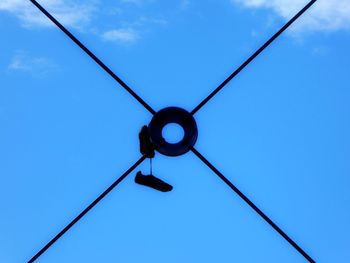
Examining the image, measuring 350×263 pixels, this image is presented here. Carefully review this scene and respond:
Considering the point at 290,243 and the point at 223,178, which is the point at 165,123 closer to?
the point at 223,178

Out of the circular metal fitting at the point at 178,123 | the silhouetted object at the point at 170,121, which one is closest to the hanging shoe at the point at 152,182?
the silhouetted object at the point at 170,121

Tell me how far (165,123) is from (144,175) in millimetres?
973

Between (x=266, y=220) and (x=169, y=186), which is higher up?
(x=169, y=186)

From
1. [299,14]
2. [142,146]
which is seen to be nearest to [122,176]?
[142,146]

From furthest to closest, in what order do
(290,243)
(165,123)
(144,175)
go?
(144,175)
(165,123)
(290,243)

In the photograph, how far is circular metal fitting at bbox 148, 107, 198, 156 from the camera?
6.24 metres

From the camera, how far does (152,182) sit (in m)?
7.06

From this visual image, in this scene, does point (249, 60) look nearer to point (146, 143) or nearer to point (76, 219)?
point (146, 143)

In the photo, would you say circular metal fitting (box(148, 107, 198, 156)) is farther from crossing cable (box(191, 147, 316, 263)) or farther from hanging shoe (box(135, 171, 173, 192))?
hanging shoe (box(135, 171, 173, 192))

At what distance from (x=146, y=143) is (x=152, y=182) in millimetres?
704

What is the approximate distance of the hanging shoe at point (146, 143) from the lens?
256 inches

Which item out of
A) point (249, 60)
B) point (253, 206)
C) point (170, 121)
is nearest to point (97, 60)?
point (170, 121)

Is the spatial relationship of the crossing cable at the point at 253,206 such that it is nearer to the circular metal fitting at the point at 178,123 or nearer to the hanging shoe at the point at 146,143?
the circular metal fitting at the point at 178,123

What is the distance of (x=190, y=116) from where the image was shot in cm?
626
